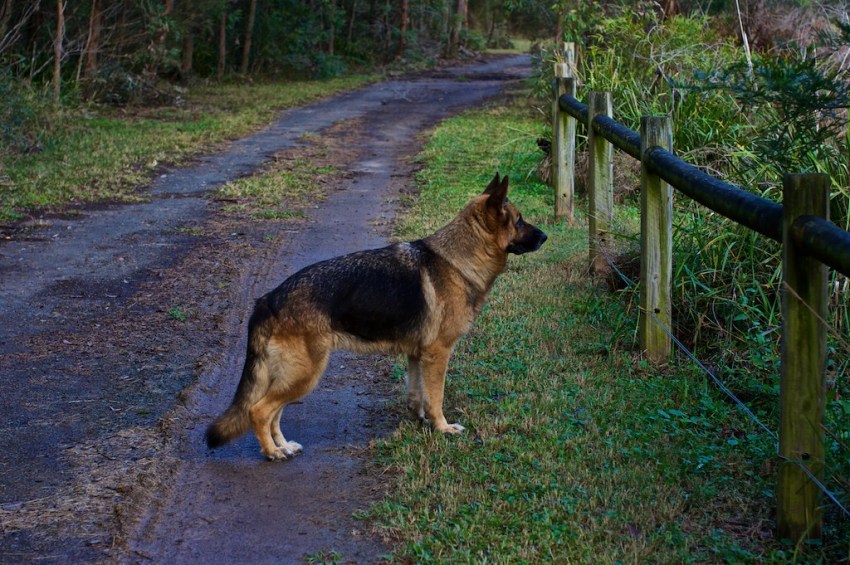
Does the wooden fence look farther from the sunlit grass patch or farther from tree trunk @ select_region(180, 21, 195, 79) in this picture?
tree trunk @ select_region(180, 21, 195, 79)

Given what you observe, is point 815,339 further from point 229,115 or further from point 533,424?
point 229,115

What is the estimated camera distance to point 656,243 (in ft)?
21.1

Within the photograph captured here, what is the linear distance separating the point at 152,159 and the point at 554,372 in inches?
419

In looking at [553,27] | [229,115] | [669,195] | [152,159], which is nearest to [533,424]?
[669,195]

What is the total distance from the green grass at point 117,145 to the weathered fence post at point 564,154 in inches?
219

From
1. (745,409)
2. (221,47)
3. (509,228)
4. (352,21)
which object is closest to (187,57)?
(221,47)

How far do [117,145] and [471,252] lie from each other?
12179 mm

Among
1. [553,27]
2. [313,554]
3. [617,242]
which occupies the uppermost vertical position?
[553,27]

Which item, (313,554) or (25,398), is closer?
(313,554)

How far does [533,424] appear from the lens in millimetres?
5504

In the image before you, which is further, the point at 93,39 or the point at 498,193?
the point at 93,39

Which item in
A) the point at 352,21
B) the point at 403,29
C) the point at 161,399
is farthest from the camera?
the point at 403,29

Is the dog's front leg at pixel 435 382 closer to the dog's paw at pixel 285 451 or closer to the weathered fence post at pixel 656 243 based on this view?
the dog's paw at pixel 285 451

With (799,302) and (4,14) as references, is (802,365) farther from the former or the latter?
(4,14)
